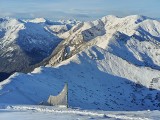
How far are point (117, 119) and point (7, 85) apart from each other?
124m

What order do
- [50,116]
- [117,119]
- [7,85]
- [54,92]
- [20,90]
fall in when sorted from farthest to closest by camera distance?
[54,92]
[7,85]
[20,90]
[50,116]
[117,119]

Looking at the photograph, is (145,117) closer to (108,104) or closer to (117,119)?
(117,119)

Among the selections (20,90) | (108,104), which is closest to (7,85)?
(20,90)

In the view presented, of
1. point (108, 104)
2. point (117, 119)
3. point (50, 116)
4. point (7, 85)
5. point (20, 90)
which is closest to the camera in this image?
point (117, 119)

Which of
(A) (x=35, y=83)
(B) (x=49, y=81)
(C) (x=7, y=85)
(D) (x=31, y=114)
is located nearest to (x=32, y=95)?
(C) (x=7, y=85)

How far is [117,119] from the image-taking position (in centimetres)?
3984

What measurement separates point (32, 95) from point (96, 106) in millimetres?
36373

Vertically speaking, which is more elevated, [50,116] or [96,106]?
[50,116]

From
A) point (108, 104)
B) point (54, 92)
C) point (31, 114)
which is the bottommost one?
point (108, 104)

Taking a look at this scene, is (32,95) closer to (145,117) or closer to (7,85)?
(7,85)

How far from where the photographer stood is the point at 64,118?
40.5 metres

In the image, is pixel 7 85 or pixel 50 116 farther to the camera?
pixel 7 85

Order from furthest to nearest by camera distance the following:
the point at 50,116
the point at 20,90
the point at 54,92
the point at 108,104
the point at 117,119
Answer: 1. the point at 108,104
2. the point at 54,92
3. the point at 20,90
4. the point at 50,116
5. the point at 117,119

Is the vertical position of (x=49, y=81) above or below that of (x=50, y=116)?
below
